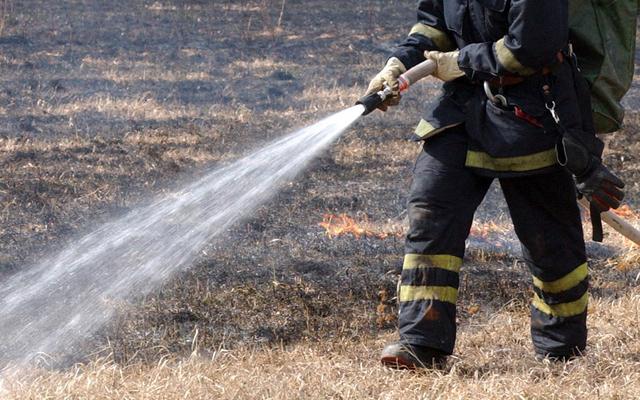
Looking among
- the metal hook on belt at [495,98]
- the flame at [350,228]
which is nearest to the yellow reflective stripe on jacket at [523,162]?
→ the metal hook on belt at [495,98]

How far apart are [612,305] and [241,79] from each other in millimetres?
7200

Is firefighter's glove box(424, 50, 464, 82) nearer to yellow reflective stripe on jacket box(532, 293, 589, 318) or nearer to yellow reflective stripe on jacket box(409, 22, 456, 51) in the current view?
yellow reflective stripe on jacket box(409, 22, 456, 51)

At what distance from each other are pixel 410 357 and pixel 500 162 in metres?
0.72

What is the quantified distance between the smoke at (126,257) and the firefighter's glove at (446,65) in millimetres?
313

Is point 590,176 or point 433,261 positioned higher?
point 590,176

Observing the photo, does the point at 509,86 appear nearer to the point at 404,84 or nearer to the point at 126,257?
the point at 404,84

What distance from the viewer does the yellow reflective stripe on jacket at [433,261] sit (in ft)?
11.9

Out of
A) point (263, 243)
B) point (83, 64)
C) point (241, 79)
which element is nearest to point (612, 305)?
point (263, 243)

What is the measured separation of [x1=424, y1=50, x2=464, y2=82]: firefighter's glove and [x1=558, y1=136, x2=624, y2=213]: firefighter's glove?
1.47ft

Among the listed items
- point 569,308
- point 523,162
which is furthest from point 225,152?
point 523,162

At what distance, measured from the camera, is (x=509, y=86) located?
3.63 m

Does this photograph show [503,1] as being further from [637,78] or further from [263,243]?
[637,78]

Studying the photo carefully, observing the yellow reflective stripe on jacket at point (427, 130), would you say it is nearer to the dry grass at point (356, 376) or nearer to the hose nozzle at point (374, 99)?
the hose nozzle at point (374, 99)

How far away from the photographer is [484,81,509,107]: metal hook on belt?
3594mm
